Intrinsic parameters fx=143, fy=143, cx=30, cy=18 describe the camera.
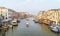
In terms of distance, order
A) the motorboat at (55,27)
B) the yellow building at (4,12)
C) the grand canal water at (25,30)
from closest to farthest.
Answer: the yellow building at (4,12) → the grand canal water at (25,30) → the motorboat at (55,27)

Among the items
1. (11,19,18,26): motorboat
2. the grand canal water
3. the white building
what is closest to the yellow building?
the white building

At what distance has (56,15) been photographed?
3836 millimetres

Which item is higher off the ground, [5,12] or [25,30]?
[5,12]

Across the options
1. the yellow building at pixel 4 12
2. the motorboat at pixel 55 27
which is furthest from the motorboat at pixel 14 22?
the motorboat at pixel 55 27

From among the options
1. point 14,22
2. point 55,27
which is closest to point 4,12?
Answer: point 14,22

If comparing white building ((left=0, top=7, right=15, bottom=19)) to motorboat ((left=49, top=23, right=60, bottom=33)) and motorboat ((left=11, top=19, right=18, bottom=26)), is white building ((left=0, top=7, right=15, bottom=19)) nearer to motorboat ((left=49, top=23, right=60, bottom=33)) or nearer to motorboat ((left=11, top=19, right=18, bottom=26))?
motorboat ((left=11, top=19, right=18, bottom=26))

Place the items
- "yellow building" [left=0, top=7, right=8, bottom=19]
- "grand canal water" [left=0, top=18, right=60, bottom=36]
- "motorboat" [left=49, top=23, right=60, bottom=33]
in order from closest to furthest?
"yellow building" [left=0, top=7, right=8, bottom=19] → "grand canal water" [left=0, top=18, right=60, bottom=36] → "motorboat" [left=49, top=23, right=60, bottom=33]

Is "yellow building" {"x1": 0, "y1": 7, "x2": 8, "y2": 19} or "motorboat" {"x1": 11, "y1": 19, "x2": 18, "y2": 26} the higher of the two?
"yellow building" {"x1": 0, "y1": 7, "x2": 8, "y2": 19}

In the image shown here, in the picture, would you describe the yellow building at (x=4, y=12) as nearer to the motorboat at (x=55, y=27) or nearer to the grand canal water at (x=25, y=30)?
the grand canal water at (x=25, y=30)

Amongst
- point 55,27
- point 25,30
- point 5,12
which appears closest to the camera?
point 5,12

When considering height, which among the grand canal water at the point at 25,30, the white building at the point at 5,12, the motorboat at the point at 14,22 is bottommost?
the grand canal water at the point at 25,30

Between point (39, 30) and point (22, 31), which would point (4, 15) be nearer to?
point (22, 31)

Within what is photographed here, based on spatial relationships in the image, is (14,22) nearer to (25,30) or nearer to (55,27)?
(25,30)

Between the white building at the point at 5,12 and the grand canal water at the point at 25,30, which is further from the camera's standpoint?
the grand canal water at the point at 25,30
